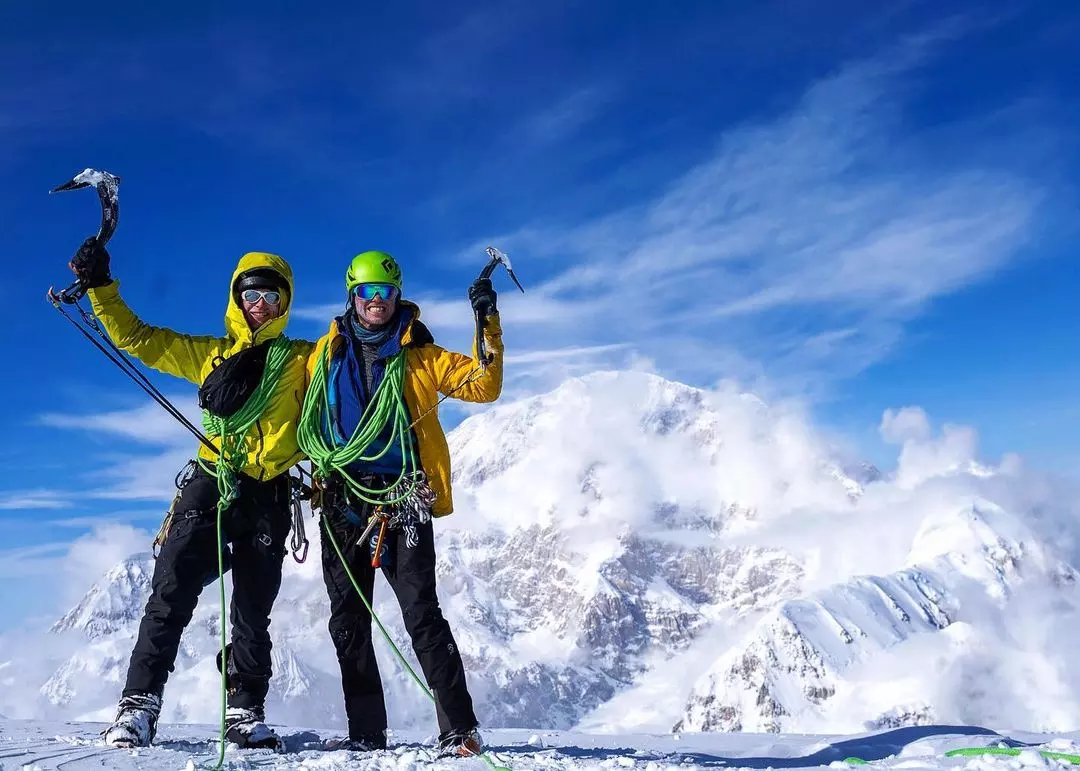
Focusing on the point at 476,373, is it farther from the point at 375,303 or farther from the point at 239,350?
the point at 239,350

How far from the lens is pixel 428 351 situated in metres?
6.30

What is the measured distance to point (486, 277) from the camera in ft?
20.4

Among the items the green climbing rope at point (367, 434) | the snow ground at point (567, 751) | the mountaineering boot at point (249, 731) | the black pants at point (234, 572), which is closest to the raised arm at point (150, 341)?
the black pants at point (234, 572)

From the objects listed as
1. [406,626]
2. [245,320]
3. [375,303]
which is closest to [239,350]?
[245,320]

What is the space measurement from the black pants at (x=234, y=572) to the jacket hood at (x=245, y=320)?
1050 millimetres

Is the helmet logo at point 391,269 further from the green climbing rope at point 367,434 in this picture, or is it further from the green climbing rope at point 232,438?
the green climbing rope at point 232,438

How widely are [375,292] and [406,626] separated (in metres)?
2.38

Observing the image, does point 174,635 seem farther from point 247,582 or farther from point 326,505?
point 326,505

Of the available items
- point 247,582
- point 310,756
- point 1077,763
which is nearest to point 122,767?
point 310,756

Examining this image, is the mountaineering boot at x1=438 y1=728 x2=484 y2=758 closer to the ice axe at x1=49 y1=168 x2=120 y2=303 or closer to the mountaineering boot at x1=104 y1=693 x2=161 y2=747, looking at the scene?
the mountaineering boot at x1=104 y1=693 x2=161 y2=747

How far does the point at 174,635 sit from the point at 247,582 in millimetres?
590

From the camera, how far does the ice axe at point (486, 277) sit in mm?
6016

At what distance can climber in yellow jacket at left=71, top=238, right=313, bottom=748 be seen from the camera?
5.95 metres

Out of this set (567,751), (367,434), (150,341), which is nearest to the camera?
(367,434)
